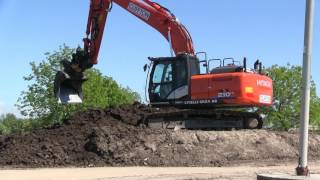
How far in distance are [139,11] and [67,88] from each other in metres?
4.85

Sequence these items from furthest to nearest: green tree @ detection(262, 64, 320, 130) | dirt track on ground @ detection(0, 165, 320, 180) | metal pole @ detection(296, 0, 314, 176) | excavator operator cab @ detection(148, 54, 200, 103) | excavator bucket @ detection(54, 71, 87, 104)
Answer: green tree @ detection(262, 64, 320, 130)
excavator operator cab @ detection(148, 54, 200, 103)
excavator bucket @ detection(54, 71, 87, 104)
dirt track on ground @ detection(0, 165, 320, 180)
metal pole @ detection(296, 0, 314, 176)

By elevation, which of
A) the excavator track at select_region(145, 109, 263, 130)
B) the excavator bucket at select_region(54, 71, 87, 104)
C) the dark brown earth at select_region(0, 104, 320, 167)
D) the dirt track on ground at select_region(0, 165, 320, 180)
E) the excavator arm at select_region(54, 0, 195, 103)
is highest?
the excavator arm at select_region(54, 0, 195, 103)

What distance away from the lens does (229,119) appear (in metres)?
25.2

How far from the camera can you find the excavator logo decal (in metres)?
25.1

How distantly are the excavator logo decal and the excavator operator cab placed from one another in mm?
2236

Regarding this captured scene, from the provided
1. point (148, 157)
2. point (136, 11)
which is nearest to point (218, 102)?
point (148, 157)

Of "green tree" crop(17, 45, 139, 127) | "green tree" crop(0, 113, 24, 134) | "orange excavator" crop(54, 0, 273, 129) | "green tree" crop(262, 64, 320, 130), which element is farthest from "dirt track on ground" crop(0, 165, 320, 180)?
"green tree" crop(262, 64, 320, 130)

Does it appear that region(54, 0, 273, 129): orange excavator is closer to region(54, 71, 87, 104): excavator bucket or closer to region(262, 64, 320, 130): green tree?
region(54, 71, 87, 104): excavator bucket

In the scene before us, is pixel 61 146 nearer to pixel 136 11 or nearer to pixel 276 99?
pixel 136 11

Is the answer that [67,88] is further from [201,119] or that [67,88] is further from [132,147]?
[201,119]

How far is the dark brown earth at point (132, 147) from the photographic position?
68.2ft

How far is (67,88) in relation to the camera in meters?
22.6

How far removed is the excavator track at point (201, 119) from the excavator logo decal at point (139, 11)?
407cm

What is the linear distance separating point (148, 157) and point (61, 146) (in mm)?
3093
